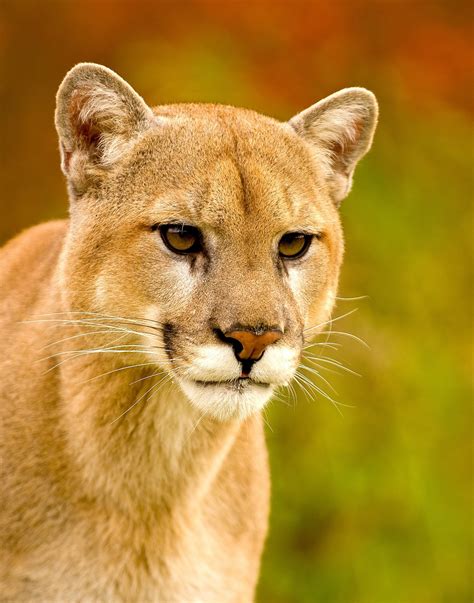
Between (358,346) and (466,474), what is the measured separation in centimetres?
162

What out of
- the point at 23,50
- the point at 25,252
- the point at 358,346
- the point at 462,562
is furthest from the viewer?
the point at 23,50

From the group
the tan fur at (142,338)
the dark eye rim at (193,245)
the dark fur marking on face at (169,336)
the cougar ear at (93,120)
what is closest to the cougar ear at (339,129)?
the tan fur at (142,338)

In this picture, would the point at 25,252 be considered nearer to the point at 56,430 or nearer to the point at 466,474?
the point at 56,430

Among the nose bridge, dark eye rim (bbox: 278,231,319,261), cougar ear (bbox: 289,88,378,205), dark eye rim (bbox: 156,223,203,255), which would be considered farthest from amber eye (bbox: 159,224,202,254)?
cougar ear (bbox: 289,88,378,205)

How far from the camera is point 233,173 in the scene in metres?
4.20

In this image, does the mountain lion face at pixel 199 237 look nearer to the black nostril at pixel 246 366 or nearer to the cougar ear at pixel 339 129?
the black nostril at pixel 246 366

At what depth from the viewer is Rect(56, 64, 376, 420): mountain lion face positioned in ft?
12.9

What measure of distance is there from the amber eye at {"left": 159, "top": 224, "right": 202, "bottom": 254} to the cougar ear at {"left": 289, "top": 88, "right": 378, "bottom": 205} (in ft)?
3.03

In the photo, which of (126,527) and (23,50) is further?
(23,50)

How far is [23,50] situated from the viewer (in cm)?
957

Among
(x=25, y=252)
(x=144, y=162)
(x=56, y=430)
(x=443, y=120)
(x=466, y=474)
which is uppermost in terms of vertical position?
(x=443, y=120)

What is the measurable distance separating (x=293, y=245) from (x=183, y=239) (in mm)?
463

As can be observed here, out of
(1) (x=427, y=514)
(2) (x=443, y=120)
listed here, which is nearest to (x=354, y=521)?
(1) (x=427, y=514)

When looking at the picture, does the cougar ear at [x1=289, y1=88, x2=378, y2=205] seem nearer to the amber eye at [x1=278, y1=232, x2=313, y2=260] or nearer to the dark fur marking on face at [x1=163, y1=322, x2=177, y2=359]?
the amber eye at [x1=278, y1=232, x2=313, y2=260]
